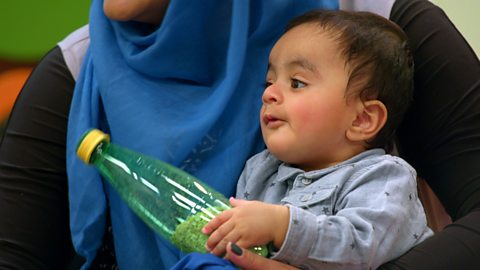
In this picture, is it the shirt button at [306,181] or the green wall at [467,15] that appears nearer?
the shirt button at [306,181]

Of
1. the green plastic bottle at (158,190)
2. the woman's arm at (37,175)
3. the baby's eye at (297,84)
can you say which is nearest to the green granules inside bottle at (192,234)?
the green plastic bottle at (158,190)

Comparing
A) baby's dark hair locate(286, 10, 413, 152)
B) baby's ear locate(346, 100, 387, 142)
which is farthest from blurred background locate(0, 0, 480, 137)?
baby's ear locate(346, 100, 387, 142)

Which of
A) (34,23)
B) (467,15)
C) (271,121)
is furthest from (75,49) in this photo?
(467,15)

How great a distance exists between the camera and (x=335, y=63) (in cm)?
101

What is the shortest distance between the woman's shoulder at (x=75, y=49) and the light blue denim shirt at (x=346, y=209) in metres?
0.45

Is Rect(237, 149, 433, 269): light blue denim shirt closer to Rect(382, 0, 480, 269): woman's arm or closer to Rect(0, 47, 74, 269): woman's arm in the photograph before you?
Rect(382, 0, 480, 269): woman's arm

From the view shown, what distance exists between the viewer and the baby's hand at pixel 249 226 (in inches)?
33.0

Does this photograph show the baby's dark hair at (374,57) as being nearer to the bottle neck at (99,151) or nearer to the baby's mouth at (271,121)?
the baby's mouth at (271,121)

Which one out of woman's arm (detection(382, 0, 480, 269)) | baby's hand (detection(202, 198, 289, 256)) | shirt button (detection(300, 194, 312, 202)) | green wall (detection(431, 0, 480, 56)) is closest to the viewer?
baby's hand (detection(202, 198, 289, 256))

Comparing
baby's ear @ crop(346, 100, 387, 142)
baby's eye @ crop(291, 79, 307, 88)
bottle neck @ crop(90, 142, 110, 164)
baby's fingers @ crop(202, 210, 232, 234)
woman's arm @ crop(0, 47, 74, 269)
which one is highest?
baby's eye @ crop(291, 79, 307, 88)

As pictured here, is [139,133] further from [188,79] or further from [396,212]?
[396,212]

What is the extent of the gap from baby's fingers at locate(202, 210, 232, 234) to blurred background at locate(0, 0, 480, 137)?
55.7 inches

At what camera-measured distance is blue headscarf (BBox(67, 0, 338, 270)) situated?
114 centimetres

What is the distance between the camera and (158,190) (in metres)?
1.03
